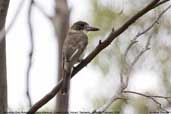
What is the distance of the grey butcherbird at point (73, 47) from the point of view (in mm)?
3378

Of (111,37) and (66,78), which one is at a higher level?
(111,37)

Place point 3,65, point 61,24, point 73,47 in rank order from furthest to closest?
1. point 73,47
2. point 61,24
3. point 3,65

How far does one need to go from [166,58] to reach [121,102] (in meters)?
0.79

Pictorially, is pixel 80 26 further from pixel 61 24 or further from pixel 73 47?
pixel 61 24

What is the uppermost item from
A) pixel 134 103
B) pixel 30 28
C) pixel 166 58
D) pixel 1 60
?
pixel 30 28

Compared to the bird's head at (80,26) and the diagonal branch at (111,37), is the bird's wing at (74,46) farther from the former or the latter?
the diagonal branch at (111,37)

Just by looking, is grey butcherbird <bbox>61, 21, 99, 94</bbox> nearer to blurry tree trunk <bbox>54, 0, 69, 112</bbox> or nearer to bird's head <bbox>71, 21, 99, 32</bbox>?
bird's head <bbox>71, 21, 99, 32</bbox>

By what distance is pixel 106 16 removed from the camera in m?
5.27

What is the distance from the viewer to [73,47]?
12.9ft

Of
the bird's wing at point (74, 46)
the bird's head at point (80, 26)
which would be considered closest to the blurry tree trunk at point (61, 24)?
the bird's wing at point (74, 46)

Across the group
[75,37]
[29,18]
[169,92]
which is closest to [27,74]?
[29,18]

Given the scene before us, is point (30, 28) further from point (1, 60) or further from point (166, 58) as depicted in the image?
point (166, 58)

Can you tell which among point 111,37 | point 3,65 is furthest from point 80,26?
point 3,65

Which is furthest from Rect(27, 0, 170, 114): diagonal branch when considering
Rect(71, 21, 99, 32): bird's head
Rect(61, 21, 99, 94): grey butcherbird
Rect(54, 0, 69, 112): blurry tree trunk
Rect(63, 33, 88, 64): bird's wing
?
Rect(71, 21, 99, 32): bird's head
